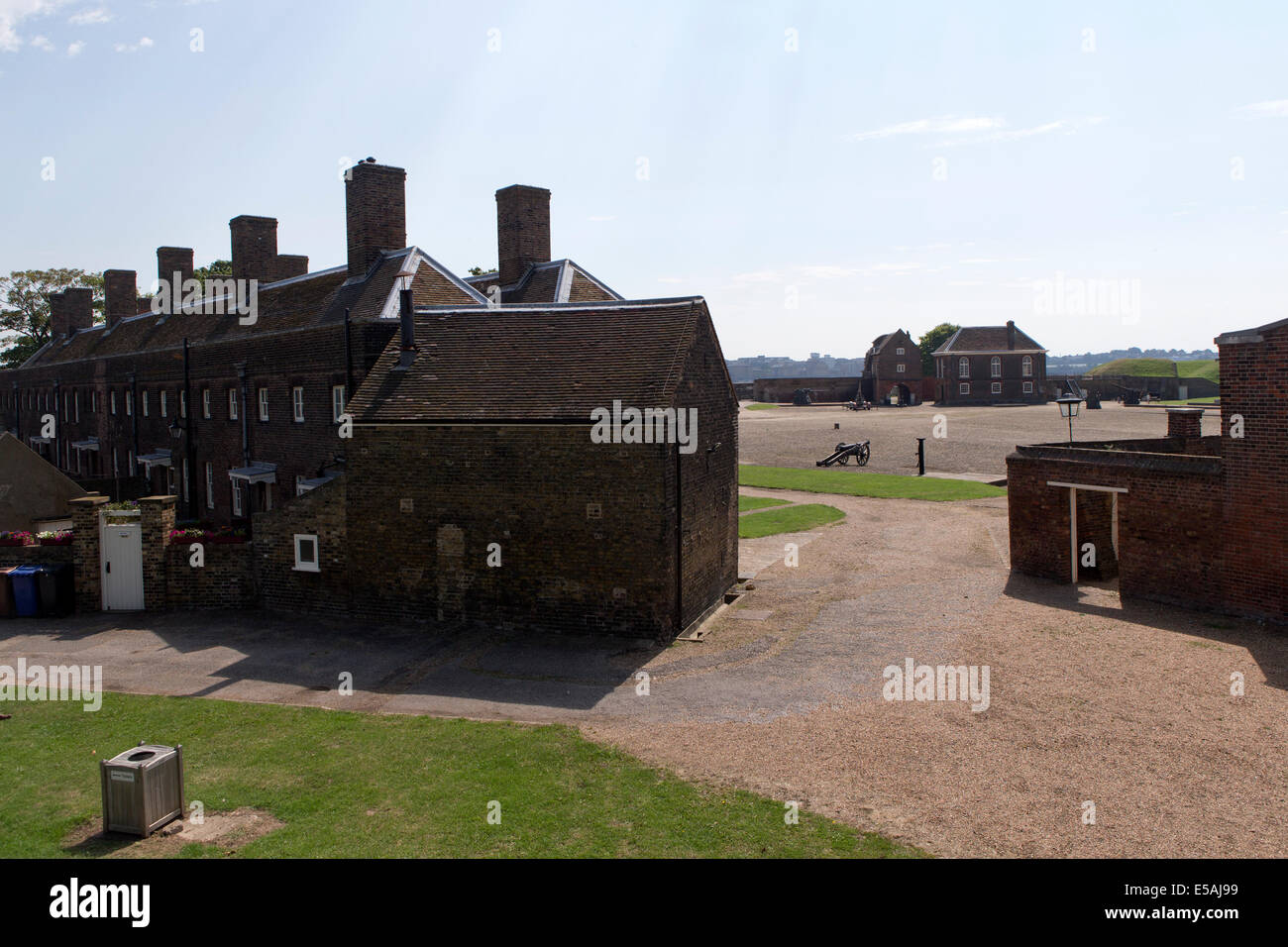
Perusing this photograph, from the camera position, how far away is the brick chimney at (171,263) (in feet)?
122

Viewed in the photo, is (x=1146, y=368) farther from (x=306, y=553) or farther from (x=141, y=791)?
(x=141, y=791)

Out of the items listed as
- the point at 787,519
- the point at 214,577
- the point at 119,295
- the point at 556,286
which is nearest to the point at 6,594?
the point at 214,577

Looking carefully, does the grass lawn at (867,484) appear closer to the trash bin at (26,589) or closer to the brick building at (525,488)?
the brick building at (525,488)

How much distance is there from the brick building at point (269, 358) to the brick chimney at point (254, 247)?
44mm

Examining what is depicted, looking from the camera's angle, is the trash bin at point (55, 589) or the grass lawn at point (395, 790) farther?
the trash bin at point (55, 589)

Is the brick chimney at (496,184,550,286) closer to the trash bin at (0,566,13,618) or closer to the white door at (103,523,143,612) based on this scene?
the white door at (103,523,143,612)

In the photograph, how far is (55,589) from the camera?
63.1 feet

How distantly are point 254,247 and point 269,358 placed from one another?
7.96 meters

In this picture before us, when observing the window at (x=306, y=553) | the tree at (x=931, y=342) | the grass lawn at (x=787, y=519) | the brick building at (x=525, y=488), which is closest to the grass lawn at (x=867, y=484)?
the grass lawn at (x=787, y=519)

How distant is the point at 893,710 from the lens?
12469 mm

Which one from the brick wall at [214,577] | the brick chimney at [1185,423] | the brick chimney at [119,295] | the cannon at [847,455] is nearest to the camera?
the brick wall at [214,577]
